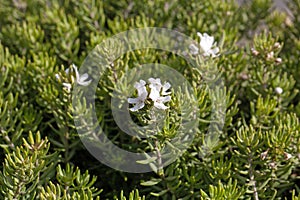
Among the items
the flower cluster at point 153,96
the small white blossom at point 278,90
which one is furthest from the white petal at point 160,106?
the small white blossom at point 278,90

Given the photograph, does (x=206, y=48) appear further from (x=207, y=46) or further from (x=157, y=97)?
(x=157, y=97)

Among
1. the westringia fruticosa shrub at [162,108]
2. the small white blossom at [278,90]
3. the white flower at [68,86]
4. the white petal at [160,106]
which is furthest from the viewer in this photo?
the small white blossom at [278,90]

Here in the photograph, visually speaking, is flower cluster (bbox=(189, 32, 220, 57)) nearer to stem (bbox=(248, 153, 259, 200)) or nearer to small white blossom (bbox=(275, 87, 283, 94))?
small white blossom (bbox=(275, 87, 283, 94))

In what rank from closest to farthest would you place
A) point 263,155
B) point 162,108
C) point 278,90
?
point 162,108
point 263,155
point 278,90

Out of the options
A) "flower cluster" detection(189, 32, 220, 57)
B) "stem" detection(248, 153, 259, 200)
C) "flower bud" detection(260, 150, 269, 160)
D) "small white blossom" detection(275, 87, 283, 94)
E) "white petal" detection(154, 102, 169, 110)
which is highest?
"flower cluster" detection(189, 32, 220, 57)

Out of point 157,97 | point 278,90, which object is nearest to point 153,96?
point 157,97

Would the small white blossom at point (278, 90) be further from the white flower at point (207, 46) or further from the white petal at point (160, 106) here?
the white petal at point (160, 106)

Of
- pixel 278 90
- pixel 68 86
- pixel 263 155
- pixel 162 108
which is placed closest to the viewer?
pixel 162 108

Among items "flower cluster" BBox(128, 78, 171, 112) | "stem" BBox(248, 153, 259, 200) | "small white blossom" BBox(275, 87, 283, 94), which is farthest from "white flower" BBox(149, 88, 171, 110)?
"small white blossom" BBox(275, 87, 283, 94)
